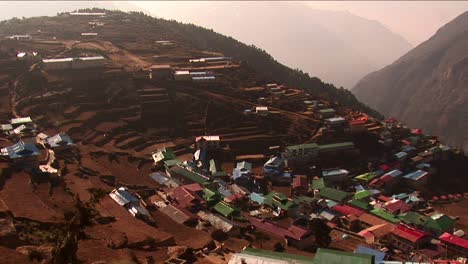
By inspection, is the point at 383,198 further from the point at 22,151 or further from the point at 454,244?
the point at 22,151

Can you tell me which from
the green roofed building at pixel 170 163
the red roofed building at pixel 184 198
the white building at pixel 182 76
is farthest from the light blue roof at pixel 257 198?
the white building at pixel 182 76

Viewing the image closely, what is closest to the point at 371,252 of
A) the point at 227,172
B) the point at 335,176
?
the point at 335,176

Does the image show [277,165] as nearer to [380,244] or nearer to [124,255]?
[380,244]

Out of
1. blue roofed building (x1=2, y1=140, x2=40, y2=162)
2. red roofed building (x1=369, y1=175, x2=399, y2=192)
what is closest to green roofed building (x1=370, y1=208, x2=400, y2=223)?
red roofed building (x1=369, y1=175, x2=399, y2=192)

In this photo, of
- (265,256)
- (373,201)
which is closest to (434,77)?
(373,201)

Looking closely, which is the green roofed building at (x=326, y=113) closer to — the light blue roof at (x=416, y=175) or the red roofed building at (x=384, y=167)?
the red roofed building at (x=384, y=167)

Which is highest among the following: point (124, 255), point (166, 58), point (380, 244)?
point (166, 58)

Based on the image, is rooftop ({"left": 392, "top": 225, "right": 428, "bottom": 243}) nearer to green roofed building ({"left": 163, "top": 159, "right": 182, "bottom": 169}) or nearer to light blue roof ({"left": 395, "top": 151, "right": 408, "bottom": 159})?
light blue roof ({"left": 395, "top": 151, "right": 408, "bottom": 159})
